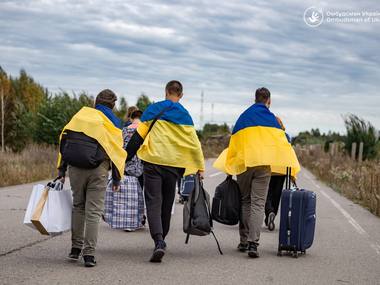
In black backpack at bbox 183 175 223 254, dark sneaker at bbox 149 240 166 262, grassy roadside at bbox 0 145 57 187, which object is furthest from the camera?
grassy roadside at bbox 0 145 57 187

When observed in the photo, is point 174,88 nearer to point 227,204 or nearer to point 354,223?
point 227,204

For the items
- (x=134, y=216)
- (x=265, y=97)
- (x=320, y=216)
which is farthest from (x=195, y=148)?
(x=320, y=216)

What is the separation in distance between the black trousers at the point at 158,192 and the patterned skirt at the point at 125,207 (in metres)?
1.59

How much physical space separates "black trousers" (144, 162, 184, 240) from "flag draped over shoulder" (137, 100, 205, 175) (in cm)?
9

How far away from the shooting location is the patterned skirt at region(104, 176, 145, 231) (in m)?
10.2

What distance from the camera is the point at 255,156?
354 inches

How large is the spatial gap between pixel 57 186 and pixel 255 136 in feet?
8.33

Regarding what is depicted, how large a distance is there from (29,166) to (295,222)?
15.1 meters

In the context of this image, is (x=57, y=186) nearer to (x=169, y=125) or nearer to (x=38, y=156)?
(x=169, y=125)

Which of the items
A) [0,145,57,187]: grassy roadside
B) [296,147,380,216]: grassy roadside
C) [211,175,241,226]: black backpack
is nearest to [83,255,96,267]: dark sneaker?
[211,175,241,226]: black backpack

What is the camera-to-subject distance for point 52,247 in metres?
8.98

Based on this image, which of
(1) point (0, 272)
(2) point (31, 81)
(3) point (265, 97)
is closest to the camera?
(1) point (0, 272)

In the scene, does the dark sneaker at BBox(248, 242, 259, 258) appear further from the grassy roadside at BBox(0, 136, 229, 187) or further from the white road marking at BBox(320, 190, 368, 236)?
the grassy roadside at BBox(0, 136, 229, 187)

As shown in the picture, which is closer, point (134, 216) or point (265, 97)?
point (265, 97)
